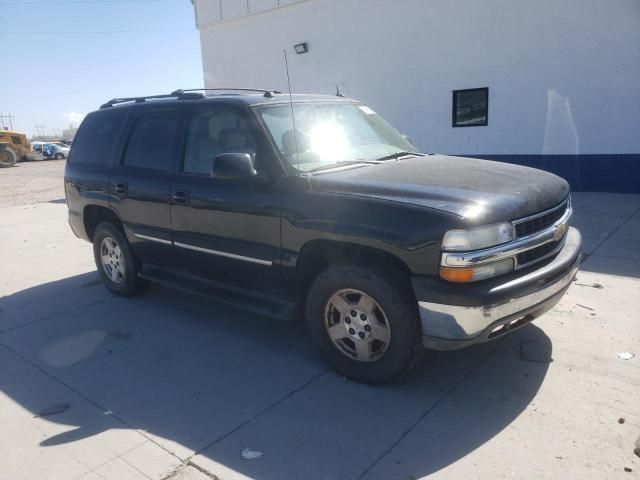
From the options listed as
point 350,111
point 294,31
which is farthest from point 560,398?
point 294,31

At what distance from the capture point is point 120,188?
506 centimetres

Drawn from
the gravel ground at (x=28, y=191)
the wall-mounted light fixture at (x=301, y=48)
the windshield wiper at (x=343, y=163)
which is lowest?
the gravel ground at (x=28, y=191)

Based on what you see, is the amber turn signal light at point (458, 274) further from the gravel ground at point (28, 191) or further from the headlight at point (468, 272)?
the gravel ground at point (28, 191)

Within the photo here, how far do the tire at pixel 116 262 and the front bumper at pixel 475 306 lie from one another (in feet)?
11.0

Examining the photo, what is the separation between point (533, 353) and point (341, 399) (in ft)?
4.95

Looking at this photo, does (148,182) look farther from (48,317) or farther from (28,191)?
(28,191)

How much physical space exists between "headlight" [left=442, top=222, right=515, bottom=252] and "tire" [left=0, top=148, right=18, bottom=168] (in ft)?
109

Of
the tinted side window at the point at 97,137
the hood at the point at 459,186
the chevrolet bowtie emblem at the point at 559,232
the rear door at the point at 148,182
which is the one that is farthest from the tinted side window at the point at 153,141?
the chevrolet bowtie emblem at the point at 559,232

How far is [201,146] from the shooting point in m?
4.36

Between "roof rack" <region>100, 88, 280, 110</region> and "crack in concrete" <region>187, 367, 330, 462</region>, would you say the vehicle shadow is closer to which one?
"crack in concrete" <region>187, 367, 330, 462</region>

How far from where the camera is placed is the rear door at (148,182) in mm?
4605

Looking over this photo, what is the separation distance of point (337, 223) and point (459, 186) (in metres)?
0.80

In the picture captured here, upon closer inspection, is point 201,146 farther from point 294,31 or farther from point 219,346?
point 294,31

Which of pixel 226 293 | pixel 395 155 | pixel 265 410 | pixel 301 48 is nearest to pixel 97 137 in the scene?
pixel 226 293
